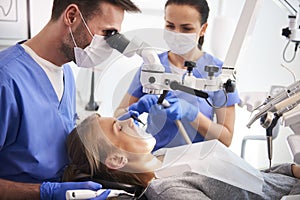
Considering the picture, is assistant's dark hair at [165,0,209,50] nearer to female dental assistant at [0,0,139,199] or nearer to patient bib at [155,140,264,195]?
female dental assistant at [0,0,139,199]

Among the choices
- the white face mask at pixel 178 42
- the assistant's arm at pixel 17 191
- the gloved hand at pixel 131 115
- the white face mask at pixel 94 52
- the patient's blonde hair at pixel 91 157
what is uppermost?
the white face mask at pixel 178 42

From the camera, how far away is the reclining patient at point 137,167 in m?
1.02

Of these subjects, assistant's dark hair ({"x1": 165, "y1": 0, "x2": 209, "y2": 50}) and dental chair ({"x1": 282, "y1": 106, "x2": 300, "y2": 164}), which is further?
assistant's dark hair ({"x1": 165, "y1": 0, "x2": 209, "y2": 50})

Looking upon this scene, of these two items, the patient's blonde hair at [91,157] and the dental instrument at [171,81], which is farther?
the patient's blonde hair at [91,157]

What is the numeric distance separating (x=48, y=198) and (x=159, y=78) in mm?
514

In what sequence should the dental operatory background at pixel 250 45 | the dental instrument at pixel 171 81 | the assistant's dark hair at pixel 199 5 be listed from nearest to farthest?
1. the dental instrument at pixel 171 81
2. the assistant's dark hair at pixel 199 5
3. the dental operatory background at pixel 250 45

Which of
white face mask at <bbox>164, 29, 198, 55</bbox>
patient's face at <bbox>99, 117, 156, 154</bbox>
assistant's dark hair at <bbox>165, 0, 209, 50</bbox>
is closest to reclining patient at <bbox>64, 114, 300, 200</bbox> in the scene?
patient's face at <bbox>99, 117, 156, 154</bbox>

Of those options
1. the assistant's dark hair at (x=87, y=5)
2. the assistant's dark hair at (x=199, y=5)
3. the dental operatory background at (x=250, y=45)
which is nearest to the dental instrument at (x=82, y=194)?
the assistant's dark hair at (x=87, y=5)

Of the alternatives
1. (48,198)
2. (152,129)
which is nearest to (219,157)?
(152,129)

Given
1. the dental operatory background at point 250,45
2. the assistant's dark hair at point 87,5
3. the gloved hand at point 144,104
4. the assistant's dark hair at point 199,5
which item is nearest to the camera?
the assistant's dark hair at point 87,5

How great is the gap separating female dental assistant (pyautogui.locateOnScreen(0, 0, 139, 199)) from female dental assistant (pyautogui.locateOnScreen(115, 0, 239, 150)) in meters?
0.19

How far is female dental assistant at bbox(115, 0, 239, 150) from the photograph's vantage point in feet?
3.35

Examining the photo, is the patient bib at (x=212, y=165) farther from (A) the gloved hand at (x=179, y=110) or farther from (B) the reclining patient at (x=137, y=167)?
(A) the gloved hand at (x=179, y=110)

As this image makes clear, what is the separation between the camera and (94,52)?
1.06m
